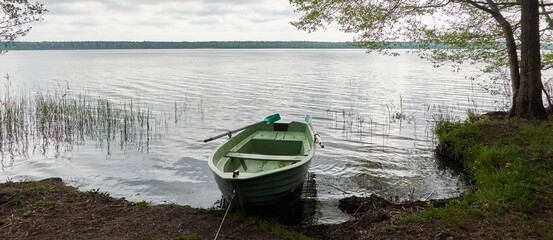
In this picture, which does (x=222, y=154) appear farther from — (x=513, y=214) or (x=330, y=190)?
(x=513, y=214)

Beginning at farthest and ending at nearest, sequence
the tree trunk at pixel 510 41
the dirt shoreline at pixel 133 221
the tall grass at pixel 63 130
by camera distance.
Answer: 1. the tall grass at pixel 63 130
2. the tree trunk at pixel 510 41
3. the dirt shoreline at pixel 133 221

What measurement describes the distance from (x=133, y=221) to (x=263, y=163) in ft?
8.94

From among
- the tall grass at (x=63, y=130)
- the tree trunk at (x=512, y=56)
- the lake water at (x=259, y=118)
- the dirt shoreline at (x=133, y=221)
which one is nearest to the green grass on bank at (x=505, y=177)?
the dirt shoreline at (x=133, y=221)

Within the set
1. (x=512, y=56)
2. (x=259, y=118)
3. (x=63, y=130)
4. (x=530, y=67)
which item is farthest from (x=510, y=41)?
(x=63, y=130)

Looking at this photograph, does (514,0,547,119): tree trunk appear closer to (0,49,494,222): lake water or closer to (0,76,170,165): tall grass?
(0,49,494,222): lake water

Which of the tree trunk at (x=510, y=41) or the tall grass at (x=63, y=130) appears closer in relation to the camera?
the tree trunk at (x=510, y=41)

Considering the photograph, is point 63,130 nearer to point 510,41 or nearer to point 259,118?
point 259,118

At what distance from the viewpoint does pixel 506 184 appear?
6266 millimetres

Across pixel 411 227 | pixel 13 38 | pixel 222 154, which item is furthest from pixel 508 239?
pixel 13 38

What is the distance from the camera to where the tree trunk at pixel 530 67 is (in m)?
9.39

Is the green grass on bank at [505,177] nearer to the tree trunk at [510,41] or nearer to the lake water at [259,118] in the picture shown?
the lake water at [259,118]

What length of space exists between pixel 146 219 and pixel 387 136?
395 inches

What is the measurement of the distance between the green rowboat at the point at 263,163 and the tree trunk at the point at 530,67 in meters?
5.33

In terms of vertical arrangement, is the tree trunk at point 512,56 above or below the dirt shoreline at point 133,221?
above
